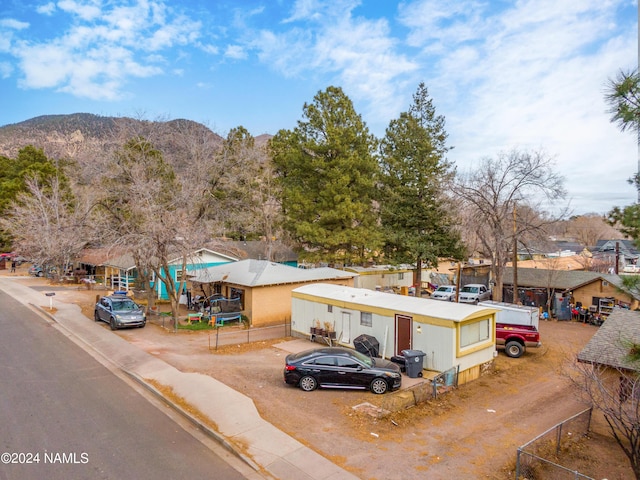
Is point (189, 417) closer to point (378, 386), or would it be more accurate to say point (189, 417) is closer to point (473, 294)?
Result: point (378, 386)

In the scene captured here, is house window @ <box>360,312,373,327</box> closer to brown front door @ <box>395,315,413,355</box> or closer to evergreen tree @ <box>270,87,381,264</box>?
brown front door @ <box>395,315,413,355</box>

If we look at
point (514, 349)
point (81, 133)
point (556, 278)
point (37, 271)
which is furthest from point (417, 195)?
point (81, 133)

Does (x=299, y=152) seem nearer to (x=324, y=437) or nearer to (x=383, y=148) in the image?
(x=383, y=148)

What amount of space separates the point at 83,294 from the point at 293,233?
57.5 ft

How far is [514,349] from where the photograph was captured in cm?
1958

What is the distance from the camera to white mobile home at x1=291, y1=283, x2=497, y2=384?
1535 centimetres

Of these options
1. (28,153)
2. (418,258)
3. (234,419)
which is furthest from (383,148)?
(28,153)

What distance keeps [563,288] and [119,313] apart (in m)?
29.7

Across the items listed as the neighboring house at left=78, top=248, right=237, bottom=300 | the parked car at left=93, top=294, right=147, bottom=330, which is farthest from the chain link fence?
the neighboring house at left=78, top=248, right=237, bottom=300

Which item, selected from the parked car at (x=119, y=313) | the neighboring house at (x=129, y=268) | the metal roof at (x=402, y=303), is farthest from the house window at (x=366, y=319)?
the neighboring house at (x=129, y=268)

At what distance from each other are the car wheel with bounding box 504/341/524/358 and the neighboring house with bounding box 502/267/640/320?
11.7 metres

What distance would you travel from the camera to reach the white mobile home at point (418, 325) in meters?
15.4

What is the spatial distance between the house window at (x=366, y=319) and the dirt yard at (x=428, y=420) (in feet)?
12.7

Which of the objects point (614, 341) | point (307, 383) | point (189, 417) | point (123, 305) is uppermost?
point (614, 341)
